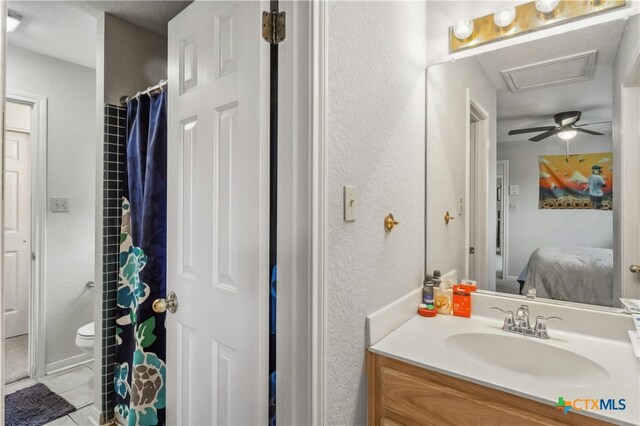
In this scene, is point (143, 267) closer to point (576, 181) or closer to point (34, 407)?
point (34, 407)

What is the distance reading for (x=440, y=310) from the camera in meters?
1.47

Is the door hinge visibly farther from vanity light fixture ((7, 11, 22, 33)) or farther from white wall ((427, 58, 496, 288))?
vanity light fixture ((7, 11, 22, 33))

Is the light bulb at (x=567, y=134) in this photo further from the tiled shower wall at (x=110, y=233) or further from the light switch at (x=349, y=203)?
the tiled shower wall at (x=110, y=233)

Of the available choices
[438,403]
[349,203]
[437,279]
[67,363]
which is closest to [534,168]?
[437,279]

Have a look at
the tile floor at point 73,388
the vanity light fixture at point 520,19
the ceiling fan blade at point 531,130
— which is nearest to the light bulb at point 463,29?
the vanity light fixture at point 520,19

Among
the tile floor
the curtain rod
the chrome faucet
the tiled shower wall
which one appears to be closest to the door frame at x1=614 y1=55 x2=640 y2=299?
the chrome faucet

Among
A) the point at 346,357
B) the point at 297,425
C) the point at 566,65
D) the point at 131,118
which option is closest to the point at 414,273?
the point at 346,357

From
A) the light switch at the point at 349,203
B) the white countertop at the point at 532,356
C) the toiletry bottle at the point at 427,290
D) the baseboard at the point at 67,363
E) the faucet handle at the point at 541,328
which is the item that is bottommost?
the baseboard at the point at 67,363

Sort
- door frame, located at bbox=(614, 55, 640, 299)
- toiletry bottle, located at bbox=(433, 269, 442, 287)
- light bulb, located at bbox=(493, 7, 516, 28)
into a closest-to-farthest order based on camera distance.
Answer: door frame, located at bbox=(614, 55, 640, 299)
light bulb, located at bbox=(493, 7, 516, 28)
toiletry bottle, located at bbox=(433, 269, 442, 287)

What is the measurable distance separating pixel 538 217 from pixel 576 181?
0.19 m

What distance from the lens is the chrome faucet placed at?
1.21 m

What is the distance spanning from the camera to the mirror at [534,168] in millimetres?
1227

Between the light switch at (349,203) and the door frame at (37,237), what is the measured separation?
2577 mm

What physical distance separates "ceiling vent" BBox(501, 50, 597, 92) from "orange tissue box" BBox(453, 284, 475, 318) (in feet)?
2.89
